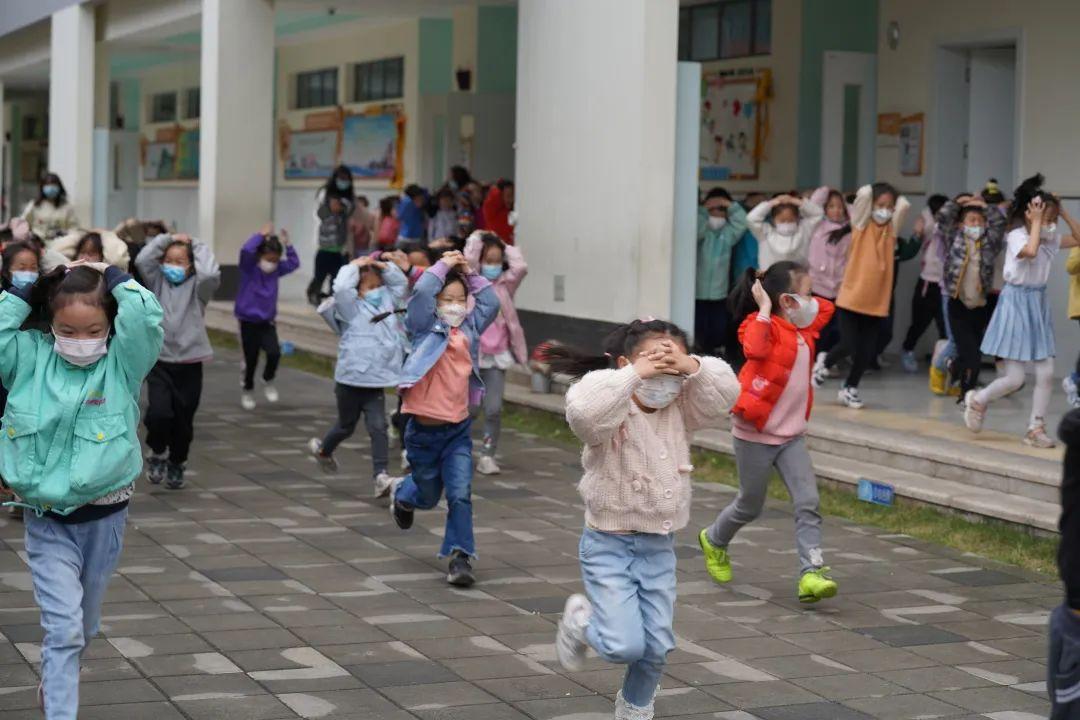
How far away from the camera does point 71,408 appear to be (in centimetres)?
561

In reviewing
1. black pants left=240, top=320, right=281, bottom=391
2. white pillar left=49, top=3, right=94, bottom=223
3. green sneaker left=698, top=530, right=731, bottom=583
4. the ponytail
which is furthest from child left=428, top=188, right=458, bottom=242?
the ponytail

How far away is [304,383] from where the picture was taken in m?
17.1

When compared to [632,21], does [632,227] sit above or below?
below

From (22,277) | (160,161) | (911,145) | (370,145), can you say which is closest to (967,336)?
(911,145)

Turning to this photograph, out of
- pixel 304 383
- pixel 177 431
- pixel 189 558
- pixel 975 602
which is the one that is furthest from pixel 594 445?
pixel 304 383

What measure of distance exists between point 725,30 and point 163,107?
20.3m

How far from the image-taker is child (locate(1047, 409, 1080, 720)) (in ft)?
14.9

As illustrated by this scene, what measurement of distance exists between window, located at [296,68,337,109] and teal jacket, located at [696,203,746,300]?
45.3 ft

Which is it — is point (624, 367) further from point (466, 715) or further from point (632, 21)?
point (632, 21)

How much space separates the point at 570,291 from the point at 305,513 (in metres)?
5.31

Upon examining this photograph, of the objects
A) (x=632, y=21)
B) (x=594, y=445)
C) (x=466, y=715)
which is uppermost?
(x=632, y=21)

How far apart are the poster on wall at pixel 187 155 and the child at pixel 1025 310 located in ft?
82.3

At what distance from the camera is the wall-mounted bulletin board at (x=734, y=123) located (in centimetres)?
1884

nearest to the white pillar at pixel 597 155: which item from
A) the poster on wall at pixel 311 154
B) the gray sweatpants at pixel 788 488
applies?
the gray sweatpants at pixel 788 488
